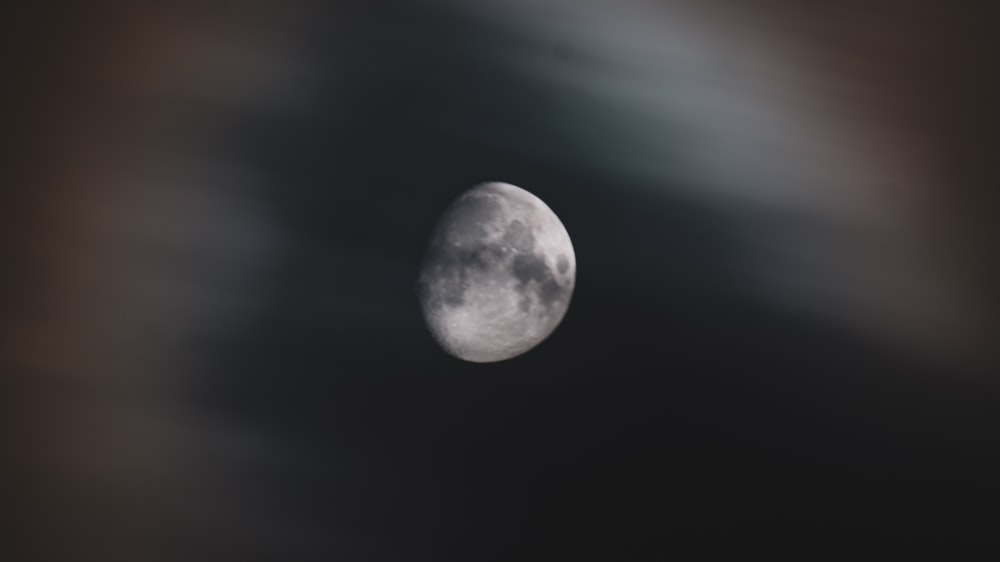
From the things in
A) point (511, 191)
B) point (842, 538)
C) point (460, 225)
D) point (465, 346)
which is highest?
point (511, 191)

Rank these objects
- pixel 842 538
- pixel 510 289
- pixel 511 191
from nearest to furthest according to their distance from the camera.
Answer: pixel 510 289 < pixel 511 191 < pixel 842 538

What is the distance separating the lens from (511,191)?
1.64 meters

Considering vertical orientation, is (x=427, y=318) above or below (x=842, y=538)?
above

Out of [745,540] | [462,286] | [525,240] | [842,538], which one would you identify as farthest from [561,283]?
[842,538]

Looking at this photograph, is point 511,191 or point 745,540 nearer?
point 511,191

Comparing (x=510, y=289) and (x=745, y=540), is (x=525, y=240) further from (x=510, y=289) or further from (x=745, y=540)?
(x=745, y=540)

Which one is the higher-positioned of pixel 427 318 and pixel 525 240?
pixel 525 240

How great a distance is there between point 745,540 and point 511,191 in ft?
4.67

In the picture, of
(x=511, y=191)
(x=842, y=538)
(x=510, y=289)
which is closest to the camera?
(x=510, y=289)

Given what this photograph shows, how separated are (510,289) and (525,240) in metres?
0.13

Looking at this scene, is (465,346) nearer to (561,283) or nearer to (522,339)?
(522,339)

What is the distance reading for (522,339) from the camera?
Answer: 5.17 ft

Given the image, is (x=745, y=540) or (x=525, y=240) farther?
(x=745, y=540)

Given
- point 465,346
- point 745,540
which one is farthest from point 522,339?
point 745,540
